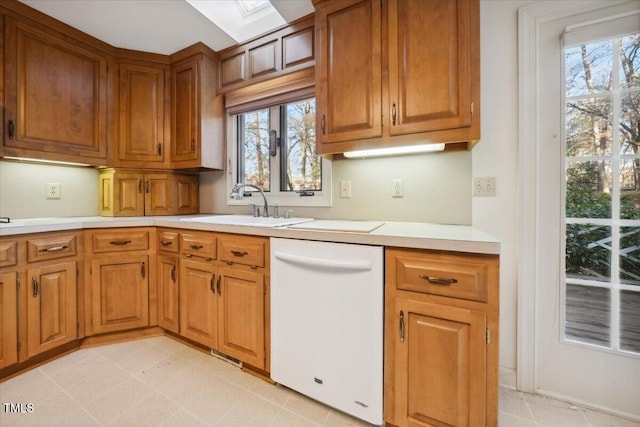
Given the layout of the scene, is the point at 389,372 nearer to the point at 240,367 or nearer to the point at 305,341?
the point at 305,341

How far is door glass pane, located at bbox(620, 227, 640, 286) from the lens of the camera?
4.11 ft

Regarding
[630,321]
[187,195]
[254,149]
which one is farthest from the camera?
[187,195]

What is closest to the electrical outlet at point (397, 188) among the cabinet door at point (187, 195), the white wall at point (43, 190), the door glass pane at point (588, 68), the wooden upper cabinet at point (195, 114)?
the door glass pane at point (588, 68)

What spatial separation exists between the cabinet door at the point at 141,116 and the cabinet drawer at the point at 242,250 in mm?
1269

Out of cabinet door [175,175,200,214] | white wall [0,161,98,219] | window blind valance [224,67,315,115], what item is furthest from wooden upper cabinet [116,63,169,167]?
window blind valance [224,67,315,115]

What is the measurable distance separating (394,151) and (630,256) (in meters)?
1.22

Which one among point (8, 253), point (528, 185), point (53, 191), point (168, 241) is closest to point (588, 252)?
point (528, 185)

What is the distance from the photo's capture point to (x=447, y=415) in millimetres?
1032

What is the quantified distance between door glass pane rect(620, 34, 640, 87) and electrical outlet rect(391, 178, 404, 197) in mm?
1099

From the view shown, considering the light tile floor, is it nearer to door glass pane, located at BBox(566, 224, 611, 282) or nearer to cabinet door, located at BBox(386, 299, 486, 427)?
cabinet door, located at BBox(386, 299, 486, 427)

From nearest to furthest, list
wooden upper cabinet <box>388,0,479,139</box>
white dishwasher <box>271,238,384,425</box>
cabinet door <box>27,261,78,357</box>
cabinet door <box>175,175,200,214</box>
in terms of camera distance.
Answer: white dishwasher <box>271,238,384,425</box> → wooden upper cabinet <box>388,0,479,139</box> → cabinet door <box>27,261,78,357</box> → cabinet door <box>175,175,200,214</box>

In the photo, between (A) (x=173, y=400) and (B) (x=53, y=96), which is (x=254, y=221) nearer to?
(A) (x=173, y=400)

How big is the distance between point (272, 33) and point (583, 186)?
2104mm

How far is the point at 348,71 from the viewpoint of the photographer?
149cm
